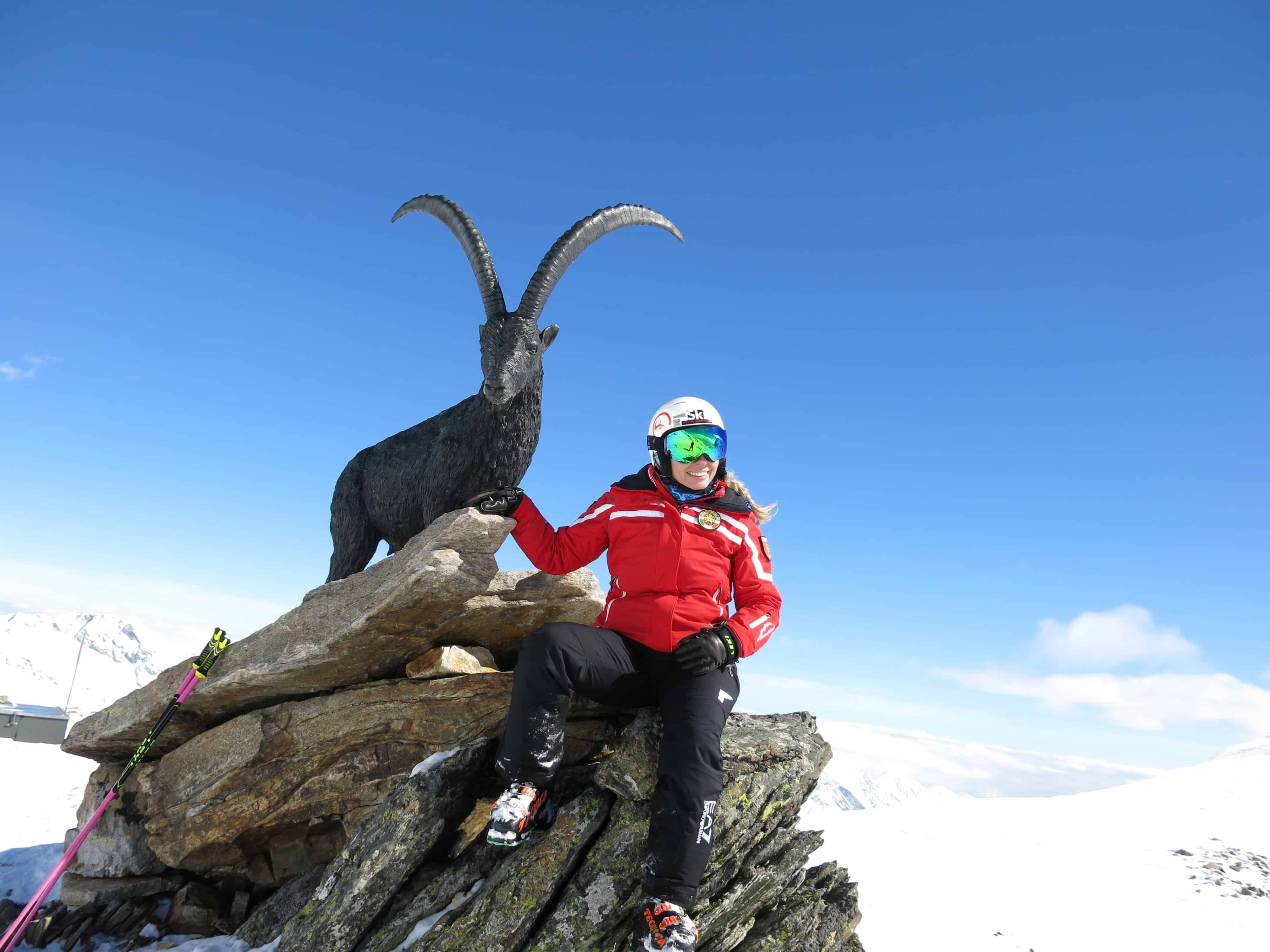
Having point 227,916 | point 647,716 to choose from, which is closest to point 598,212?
point 647,716

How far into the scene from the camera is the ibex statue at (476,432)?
18.2 ft

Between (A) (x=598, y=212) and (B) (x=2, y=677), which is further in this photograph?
(B) (x=2, y=677)

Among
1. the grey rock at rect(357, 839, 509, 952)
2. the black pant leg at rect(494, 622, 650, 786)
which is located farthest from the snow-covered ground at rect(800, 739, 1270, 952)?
the black pant leg at rect(494, 622, 650, 786)

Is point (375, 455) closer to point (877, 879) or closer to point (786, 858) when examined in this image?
point (786, 858)

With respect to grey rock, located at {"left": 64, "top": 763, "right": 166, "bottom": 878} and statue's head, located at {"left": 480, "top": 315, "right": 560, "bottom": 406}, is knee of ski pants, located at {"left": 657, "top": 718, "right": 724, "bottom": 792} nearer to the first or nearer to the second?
statue's head, located at {"left": 480, "top": 315, "right": 560, "bottom": 406}

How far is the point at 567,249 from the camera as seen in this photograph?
5832mm

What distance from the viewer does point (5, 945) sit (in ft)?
17.7

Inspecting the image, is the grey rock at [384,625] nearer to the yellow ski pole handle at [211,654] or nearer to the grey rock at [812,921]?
the yellow ski pole handle at [211,654]

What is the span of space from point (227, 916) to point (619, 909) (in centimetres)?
431

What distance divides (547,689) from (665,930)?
1.42 metres

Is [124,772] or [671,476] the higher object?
[671,476]

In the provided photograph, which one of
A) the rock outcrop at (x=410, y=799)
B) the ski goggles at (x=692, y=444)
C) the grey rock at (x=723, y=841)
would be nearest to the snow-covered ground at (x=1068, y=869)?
the grey rock at (x=723, y=841)

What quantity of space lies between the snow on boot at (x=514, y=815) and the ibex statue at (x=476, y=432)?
2.29 meters

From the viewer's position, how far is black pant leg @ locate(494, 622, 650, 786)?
430 centimetres
